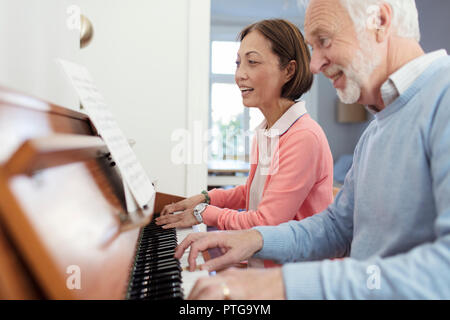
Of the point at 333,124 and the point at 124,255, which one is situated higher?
the point at 333,124

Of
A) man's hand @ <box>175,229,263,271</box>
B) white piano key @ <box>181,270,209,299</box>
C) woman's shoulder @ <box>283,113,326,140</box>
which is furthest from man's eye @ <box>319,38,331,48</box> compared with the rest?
white piano key @ <box>181,270,209,299</box>

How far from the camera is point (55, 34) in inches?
51.6

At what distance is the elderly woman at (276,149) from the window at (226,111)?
5.26 m

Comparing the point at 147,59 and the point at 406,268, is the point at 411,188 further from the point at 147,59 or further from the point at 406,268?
the point at 147,59

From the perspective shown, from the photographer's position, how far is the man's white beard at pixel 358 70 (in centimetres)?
85

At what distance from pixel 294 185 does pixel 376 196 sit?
0.42 meters

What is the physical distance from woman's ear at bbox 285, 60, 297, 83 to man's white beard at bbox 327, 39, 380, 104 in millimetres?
578

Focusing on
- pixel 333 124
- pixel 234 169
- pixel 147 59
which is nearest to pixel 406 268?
pixel 147 59

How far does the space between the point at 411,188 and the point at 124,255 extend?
0.60 metres

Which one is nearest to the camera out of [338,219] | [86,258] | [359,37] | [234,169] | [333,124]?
[86,258]

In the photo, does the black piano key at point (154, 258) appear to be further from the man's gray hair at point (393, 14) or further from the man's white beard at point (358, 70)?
the man's gray hair at point (393, 14)

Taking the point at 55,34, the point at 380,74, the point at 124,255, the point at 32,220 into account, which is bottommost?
the point at 124,255

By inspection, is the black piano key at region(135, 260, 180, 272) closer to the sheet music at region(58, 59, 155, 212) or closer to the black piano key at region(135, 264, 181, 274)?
the black piano key at region(135, 264, 181, 274)

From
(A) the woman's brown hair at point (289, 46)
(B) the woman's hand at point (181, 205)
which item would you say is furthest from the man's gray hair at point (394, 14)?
(B) the woman's hand at point (181, 205)
